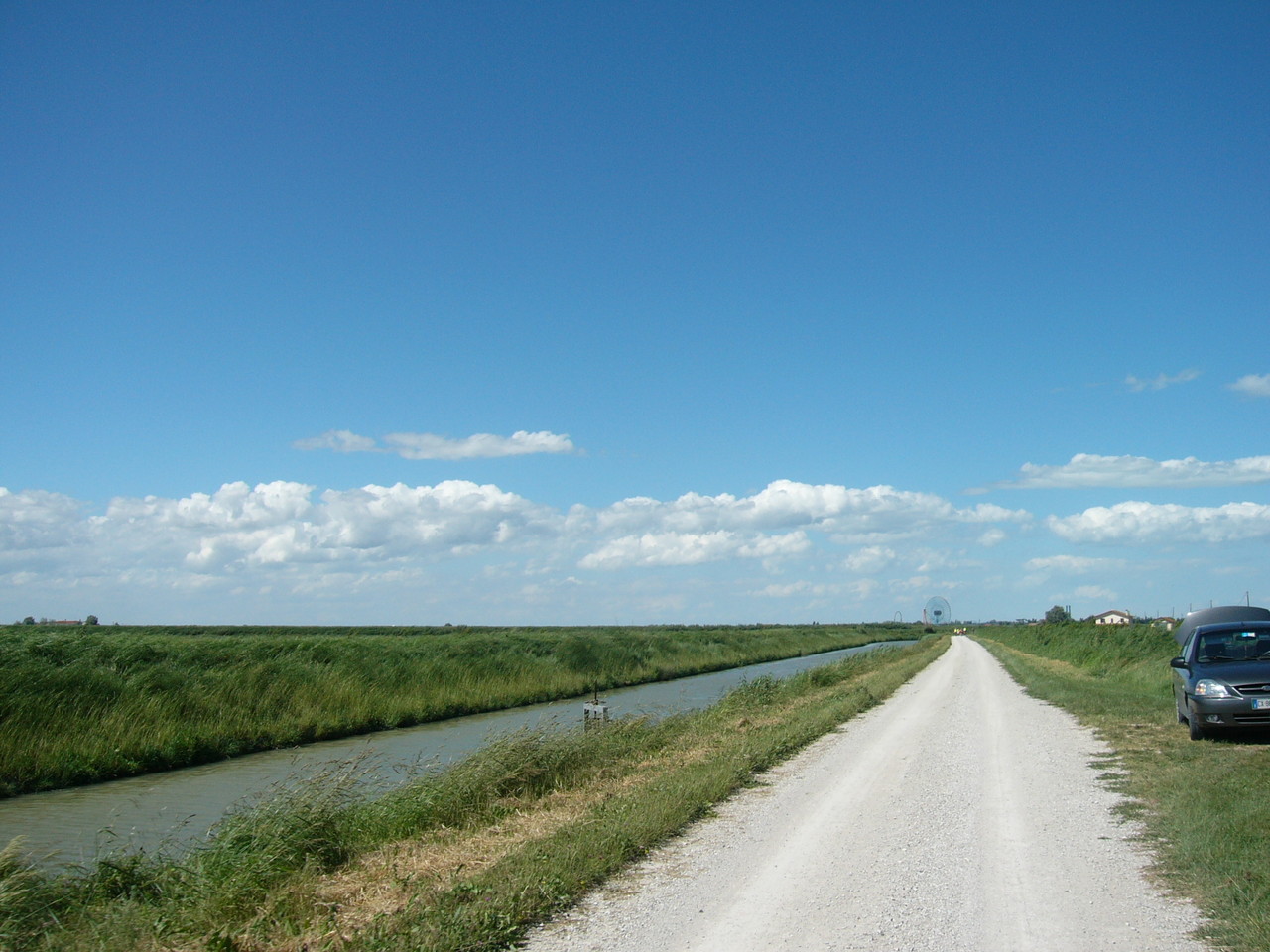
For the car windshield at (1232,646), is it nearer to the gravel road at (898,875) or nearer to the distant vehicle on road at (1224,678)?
the distant vehicle on road at (1224,678)

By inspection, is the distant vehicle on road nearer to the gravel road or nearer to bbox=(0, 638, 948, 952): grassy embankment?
the gravel road

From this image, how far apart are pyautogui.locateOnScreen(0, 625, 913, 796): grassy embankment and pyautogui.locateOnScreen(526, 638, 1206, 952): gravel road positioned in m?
13.4

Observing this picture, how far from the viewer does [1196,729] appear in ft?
45.5

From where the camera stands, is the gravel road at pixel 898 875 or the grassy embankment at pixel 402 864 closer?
the gravel road at pixel 898 875

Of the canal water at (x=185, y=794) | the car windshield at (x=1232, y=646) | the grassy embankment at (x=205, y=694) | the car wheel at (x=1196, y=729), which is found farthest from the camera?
the grassy embankment at (x=205, y=694)

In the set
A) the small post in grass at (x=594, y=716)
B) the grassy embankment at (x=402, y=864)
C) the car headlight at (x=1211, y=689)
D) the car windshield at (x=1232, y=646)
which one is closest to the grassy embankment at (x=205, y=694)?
the small post in grass at (x=594, y=716)

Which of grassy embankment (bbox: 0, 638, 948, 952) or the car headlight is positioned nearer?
grassy embankment (bbox: 0, 638, 948, 952)

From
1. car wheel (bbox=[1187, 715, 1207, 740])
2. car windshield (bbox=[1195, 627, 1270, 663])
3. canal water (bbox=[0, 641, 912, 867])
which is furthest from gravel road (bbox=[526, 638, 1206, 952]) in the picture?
canal water (bbox=[0, 641, 912, 867])

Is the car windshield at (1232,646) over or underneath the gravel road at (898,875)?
over

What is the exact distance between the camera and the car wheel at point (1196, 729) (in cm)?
1369

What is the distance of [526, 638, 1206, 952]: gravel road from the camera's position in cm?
601

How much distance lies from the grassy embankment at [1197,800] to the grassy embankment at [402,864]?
4.47 metres

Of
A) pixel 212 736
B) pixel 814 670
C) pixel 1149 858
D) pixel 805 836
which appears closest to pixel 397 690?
pixel 212 736

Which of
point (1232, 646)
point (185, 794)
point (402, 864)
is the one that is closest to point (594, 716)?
point (185, 794)
